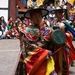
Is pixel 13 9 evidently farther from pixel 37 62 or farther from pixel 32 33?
pixel 37 62

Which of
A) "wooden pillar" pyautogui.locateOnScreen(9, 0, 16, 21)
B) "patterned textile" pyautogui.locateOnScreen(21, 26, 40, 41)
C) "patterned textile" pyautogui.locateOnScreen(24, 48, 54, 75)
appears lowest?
"wooden pillar" pyautogui.locateOnScreen(9, 0, 16, 21)

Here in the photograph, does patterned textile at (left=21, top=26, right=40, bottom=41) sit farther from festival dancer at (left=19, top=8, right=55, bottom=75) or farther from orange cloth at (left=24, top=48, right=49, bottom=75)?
orange cloth at (left=24, top=48, right=49, bottom=75)

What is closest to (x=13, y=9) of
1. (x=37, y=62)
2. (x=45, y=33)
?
(x=45, y=33)

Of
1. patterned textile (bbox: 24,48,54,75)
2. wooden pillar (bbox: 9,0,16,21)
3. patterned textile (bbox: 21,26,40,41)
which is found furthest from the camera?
wooden pillar (bbox: 9,0,16,21)

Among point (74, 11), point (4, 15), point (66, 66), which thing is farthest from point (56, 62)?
point (4, 15)

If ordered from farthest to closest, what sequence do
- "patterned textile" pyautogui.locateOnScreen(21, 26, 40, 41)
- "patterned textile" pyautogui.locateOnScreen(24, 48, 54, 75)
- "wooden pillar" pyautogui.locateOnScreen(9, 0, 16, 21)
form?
"wooden pillar" pyautogui.locateOnScreen(9, 0, 16, 21) → "patterned textile" pyautogui.locateOnScreen(21, 26, 40, 41) → "patterned textile" pyautogui.locateOnScreen(24, 48, 54, 75)

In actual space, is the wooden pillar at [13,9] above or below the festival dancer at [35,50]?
below

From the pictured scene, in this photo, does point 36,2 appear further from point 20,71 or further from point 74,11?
point 20,71

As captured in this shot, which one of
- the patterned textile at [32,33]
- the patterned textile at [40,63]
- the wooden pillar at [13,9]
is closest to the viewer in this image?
the patterned textile at [40,63]

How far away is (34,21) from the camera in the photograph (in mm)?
5109

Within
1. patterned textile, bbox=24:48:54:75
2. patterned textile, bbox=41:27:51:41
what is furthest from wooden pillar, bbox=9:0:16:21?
patterned textile, bbox=24:48:54:75

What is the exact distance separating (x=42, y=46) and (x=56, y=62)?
2.07ft

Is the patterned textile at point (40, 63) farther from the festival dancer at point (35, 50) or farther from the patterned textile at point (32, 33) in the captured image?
the patterned textile at point (32, 33)

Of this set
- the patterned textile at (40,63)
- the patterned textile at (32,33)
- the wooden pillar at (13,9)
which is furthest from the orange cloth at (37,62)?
the wooden pillar at (13,9)
